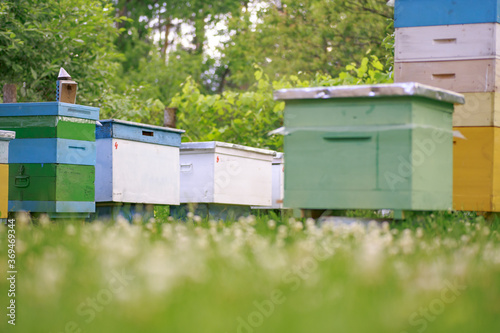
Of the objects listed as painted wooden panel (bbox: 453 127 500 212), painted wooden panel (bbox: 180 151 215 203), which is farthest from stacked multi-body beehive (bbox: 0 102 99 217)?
painted wooden panel (bbox: 453 127 500 212)

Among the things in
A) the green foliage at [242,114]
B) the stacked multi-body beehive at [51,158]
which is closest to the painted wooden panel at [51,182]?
the stacked multi-body beehive at [51,158]

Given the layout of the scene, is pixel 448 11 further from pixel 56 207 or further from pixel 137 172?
pixel 56 207

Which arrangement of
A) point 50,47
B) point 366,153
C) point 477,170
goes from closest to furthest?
point 366,153 → point 477,170 → point 50,47

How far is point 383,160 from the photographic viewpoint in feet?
13.1

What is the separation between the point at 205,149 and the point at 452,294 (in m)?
4.77

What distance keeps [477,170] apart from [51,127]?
3297 mm

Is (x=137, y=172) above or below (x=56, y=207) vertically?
above

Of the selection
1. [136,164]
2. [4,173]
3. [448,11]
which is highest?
[448,11]

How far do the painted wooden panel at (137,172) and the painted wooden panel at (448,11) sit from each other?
267 centimetres

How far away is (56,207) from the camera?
217 inches

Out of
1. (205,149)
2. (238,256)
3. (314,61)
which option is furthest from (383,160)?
(314,61)

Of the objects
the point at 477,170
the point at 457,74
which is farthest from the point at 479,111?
the point at 477,170

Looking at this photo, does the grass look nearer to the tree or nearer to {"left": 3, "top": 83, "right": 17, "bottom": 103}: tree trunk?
{"left": 3, "top": 83, "right": 17, "bottom": 103}: tree trunk

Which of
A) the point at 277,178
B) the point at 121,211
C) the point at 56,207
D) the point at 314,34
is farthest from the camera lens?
the point at 314,34
